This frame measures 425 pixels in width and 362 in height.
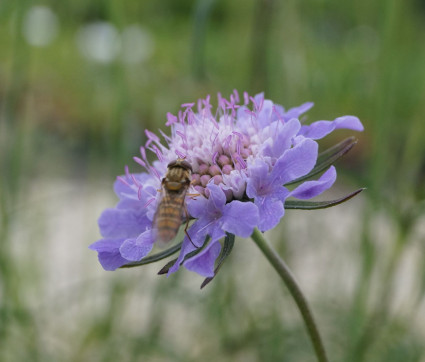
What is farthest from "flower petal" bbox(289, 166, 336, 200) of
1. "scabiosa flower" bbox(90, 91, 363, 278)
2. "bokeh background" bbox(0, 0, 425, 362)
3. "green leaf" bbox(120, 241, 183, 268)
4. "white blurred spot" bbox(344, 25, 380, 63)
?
"white blurred spot" bbox(344, 25, 380, 63)

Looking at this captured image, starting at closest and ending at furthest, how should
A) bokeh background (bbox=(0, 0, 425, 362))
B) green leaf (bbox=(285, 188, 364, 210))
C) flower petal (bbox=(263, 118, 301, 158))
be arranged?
green leaf (bbox=(285, 188, 364, 210)), flower petal (bbox=(263, 118, 301, 158)), bokeh background (bbox=(0, 0, 425, 362))

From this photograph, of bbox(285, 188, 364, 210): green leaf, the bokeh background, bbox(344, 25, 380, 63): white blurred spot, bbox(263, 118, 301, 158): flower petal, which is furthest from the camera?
bbox(344, 25, 380, 63): white blurred spot

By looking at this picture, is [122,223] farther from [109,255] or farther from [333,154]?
[333,154]

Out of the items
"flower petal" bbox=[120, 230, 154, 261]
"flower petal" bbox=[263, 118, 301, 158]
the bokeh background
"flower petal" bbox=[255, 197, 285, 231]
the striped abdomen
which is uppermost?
"flower petal" bbox=[263, 118, 301, 158]

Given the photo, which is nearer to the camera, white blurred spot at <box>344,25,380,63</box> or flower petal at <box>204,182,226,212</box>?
flower petal at <box>204,182,226,212</box>

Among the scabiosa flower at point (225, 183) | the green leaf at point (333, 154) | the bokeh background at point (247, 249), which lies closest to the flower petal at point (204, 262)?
the scabiosa flower at point (225, 183)

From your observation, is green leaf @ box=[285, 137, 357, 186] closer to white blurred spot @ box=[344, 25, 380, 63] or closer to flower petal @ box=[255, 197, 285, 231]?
flower petal @ box=[255, 197, 285, 231]

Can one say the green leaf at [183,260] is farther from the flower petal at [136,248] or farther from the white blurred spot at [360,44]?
the white blurred spot at [360,44]
